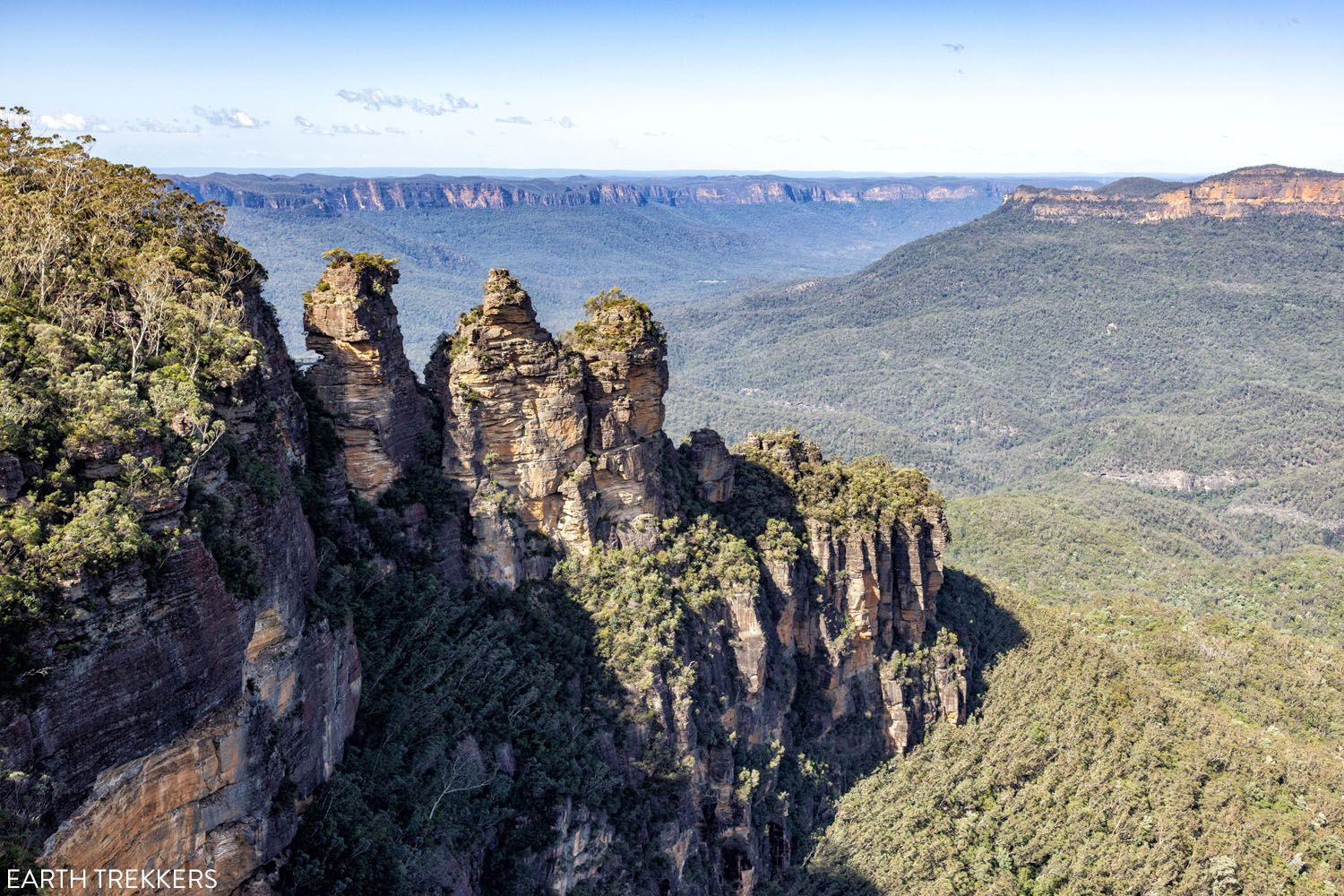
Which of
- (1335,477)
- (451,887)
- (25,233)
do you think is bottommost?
(1335,477)

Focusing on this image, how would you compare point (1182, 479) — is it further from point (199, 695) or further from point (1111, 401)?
point (199, 695)

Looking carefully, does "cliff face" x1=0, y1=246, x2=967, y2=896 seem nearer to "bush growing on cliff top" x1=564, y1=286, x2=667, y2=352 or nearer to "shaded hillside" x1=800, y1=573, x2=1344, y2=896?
"bush growing on cliff top" x1=564, y1=286, x2=667, y2=352

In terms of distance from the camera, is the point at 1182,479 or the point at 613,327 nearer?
the point at 613,327

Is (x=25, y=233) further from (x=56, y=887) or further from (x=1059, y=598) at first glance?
(x=1059, y=598)

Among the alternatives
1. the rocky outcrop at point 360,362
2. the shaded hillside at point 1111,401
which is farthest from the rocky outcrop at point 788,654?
the shaded hillside at point 1111,401

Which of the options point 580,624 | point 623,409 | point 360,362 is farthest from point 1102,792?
point 360,362

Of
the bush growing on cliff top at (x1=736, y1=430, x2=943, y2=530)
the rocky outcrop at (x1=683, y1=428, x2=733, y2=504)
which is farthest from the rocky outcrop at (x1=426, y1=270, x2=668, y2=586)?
the bush growing on cliff top at (x1=736, y1=430, x2=943, y2=530)

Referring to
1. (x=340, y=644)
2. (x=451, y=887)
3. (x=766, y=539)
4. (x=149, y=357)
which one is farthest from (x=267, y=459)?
(x=766, y=539)
